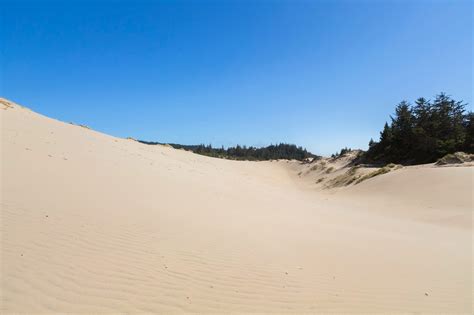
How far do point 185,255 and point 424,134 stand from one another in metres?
32.7

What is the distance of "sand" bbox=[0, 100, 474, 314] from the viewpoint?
3559 millimetres

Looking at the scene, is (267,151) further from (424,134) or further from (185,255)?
(185,255)

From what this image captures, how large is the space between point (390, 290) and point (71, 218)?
5.61 meters

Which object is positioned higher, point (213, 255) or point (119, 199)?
point (119, 199)

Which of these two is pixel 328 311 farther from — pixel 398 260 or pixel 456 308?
pixel 398 260

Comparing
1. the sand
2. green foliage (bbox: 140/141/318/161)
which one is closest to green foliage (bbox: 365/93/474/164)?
the sand

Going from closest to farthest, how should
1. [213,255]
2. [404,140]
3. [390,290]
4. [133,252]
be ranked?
[390,290] → [133,252] → [213,255] → [404,140]

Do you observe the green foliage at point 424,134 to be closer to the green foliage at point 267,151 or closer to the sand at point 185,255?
the sand at point 185,255

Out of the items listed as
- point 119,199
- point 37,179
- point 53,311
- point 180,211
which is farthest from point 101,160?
point 53,311

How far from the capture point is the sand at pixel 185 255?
3.56m

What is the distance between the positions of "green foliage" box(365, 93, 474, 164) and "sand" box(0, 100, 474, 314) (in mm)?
22548

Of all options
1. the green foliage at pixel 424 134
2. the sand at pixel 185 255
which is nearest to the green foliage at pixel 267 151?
the green foliage at pixel 424 134

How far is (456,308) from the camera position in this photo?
13.1ft

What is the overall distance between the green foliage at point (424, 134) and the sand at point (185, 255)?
22548 mm
